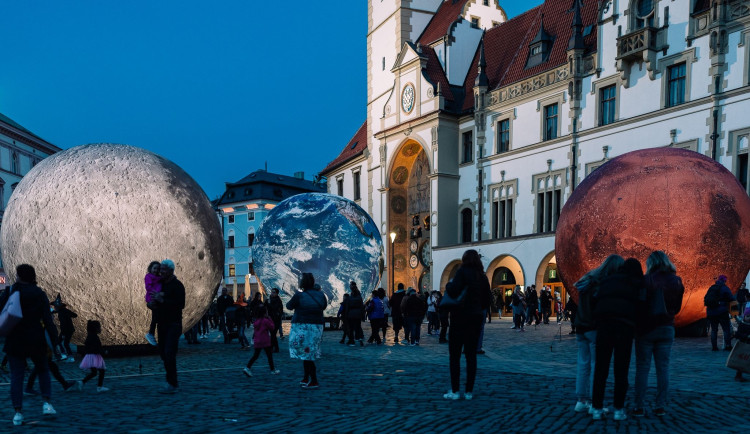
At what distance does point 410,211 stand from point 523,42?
41.6ft

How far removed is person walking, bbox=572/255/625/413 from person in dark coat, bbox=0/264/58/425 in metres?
5.44

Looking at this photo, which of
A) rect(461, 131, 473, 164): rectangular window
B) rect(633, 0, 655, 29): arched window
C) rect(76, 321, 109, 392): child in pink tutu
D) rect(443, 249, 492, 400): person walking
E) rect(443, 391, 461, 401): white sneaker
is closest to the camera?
rect(443, 249, 492, 400): person walking

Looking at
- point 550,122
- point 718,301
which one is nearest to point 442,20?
point 550,122

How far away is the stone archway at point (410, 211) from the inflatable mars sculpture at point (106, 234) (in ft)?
96.0

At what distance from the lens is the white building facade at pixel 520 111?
86.3ft

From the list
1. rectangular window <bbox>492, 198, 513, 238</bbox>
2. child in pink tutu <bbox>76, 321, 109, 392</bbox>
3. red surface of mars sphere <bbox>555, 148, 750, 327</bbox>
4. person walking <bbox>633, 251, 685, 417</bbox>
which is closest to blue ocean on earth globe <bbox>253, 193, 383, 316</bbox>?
red surface of mars sphere <bbox>555, 148, 750, 327</bbox>

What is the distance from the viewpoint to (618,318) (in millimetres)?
6180

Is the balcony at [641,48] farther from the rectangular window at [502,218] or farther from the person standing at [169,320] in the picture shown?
the person standing at [169,320]

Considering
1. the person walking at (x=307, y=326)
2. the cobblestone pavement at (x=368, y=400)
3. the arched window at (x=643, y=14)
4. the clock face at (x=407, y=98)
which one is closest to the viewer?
the cobblestone pavement at (x=368, y=400)

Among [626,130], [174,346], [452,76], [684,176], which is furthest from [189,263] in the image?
[452,76]

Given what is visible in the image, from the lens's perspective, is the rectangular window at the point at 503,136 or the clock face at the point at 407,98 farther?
the clock face at the point at 407,98

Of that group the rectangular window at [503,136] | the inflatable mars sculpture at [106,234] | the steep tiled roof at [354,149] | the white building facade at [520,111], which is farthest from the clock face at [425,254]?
the inflatable mars sculpture at [106,234]

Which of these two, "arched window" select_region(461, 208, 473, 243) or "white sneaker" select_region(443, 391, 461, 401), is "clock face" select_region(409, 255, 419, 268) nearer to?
"arched window" select_region(461, 208, 473, 243)

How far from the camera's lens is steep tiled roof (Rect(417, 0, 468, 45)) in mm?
42844
